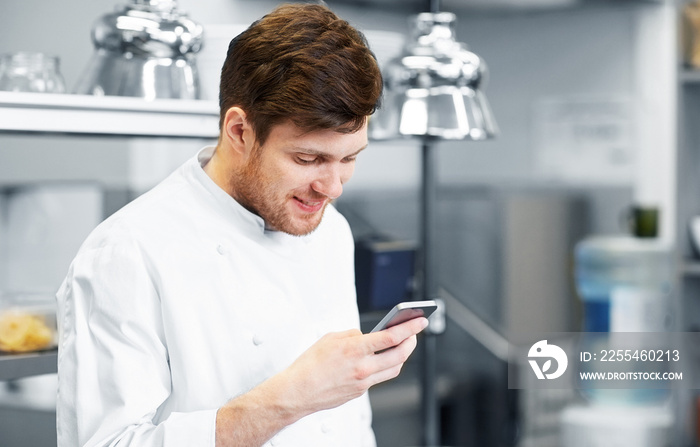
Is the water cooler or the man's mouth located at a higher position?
the man's mouth

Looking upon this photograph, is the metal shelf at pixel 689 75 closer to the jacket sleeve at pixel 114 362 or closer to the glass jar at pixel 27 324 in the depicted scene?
the glass jar at pixel 27 324

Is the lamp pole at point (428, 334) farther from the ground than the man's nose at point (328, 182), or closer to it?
closer to it

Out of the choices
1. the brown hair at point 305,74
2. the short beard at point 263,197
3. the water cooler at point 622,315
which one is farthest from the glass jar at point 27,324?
the water cooler at point 622,315

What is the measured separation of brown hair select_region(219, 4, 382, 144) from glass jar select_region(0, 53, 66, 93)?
0.49 metres

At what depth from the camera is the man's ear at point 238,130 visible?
3.46ft

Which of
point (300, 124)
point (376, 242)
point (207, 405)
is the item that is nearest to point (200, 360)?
point (207, 405)

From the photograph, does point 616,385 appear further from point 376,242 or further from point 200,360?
point 200,360

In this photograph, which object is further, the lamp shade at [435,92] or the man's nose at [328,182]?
the lamp shade at [435,92]

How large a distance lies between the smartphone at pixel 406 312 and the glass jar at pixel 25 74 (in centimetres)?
74

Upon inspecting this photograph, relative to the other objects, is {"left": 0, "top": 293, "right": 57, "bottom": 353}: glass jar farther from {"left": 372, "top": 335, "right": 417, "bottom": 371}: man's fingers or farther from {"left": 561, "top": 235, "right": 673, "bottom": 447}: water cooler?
{"left": 561, "top": 235, "right": 673, "bottom": 447}: water cooler

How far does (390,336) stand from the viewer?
98 centimetres

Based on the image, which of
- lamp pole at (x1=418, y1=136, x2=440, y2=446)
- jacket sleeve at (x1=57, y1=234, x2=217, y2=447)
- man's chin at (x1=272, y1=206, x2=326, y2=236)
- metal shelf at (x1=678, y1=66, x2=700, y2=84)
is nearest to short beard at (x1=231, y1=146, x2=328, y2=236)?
man's chin at (x1=272, y1=206, x2=326, y2=236)

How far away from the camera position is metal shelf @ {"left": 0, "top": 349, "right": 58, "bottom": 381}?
134 cm

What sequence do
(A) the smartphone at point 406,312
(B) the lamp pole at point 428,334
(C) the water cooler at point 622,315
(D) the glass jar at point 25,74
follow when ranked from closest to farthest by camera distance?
(A) the smartphone at point 406,312 < (D) the glass jar at point 25,74 < (B) the lamp pole at point 428,334 < (C) the water cooler at point 622,315
